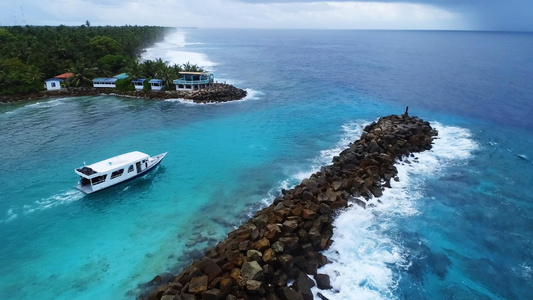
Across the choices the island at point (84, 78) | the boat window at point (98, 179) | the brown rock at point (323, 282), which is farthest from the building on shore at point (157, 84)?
the brown rock at point (323, 282)

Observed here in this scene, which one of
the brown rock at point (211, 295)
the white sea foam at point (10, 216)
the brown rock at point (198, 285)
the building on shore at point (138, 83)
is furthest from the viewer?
the building on shore at point (138, 83)

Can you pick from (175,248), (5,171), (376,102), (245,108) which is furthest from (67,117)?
(376,102)

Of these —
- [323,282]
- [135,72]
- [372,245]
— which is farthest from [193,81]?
[323,282]

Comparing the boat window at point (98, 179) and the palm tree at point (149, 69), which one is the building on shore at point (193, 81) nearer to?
the palm tree at point (149, 69)

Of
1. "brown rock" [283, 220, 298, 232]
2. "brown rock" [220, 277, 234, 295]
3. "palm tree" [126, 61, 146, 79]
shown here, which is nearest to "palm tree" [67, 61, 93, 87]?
"palm tree" [126, 61, 146, 79]

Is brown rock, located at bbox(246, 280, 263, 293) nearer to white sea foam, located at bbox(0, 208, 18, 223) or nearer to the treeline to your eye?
white sea foam, located at bbox(0, 208, 18, 223)

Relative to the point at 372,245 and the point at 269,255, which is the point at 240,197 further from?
the point at 372,245
